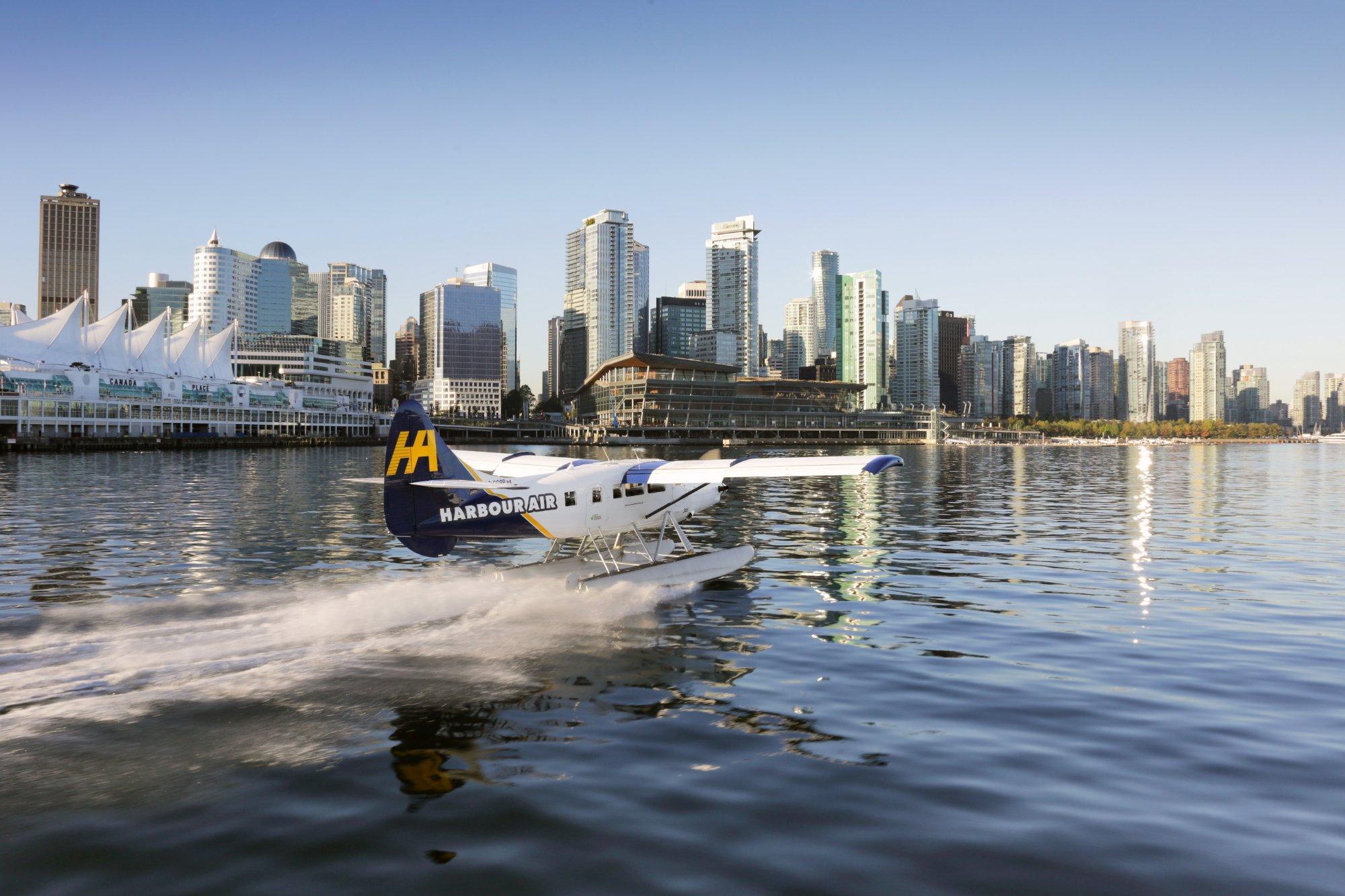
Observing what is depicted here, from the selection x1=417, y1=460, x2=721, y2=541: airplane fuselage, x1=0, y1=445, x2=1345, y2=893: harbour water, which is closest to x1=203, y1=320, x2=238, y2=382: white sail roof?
x1=0, y1=445, x2=1345, y2=893: harbour water

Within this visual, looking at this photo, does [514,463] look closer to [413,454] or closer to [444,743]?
[413,454]

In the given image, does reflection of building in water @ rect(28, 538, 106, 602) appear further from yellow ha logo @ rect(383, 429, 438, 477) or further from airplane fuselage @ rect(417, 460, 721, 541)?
airplane fuselage @ rect(417, 460, 721, 541)

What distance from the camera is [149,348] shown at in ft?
536

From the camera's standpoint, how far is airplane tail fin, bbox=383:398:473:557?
57.6 feet

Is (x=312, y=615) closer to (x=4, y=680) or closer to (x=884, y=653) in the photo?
(x=4, y=680)

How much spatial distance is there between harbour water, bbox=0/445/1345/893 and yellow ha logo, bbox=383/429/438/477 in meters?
2.58

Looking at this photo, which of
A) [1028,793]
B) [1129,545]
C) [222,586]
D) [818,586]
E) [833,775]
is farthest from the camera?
[1129,545]

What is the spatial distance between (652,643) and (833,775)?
5.77 metres

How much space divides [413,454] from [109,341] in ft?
548

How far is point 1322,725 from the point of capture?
32.4 ft

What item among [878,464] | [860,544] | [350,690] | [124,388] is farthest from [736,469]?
[124,388]

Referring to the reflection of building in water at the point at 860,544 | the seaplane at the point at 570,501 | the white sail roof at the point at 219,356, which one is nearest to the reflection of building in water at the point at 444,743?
the seaplane at the point at 570,501

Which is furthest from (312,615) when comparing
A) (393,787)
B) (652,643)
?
(393,787)

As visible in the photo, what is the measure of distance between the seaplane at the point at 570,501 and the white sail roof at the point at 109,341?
160980 millimetres
